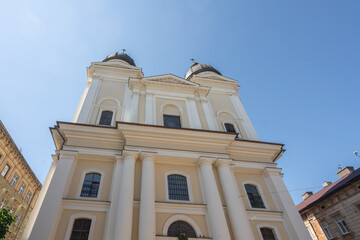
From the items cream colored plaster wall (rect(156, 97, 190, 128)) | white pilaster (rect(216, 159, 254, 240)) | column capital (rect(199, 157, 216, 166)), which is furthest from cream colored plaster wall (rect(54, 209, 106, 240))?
→ cream colored plaster wall (rect(156, 97, 190, 128))

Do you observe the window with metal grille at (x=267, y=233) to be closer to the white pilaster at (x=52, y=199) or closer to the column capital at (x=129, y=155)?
the column capital at (x=129, y=155)

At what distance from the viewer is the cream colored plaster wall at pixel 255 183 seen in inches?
538

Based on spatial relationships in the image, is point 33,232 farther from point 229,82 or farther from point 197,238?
point 229,82

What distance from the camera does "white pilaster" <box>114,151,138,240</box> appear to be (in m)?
9.73

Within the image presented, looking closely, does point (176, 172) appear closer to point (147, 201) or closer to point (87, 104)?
point (147, 201)

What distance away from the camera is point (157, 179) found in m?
13.2

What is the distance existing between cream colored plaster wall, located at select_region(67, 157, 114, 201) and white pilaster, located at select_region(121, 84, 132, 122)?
3895mm

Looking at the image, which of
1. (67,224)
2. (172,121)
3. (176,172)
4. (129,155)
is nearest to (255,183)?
(176,172)

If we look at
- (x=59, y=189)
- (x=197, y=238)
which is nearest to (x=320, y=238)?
(x=197, y=238)

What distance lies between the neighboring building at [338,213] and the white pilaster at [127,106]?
19.7m

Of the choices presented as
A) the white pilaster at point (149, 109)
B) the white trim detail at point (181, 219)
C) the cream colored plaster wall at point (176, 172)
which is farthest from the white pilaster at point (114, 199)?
the white pilaster at point (149, 109)

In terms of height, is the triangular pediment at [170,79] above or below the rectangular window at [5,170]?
above

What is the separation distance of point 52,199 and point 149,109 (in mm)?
8923

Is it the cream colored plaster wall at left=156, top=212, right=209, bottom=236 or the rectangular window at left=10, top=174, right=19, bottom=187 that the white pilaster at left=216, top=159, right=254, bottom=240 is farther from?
the rectangular window at left=10, top=174, right=19, bottom=187
